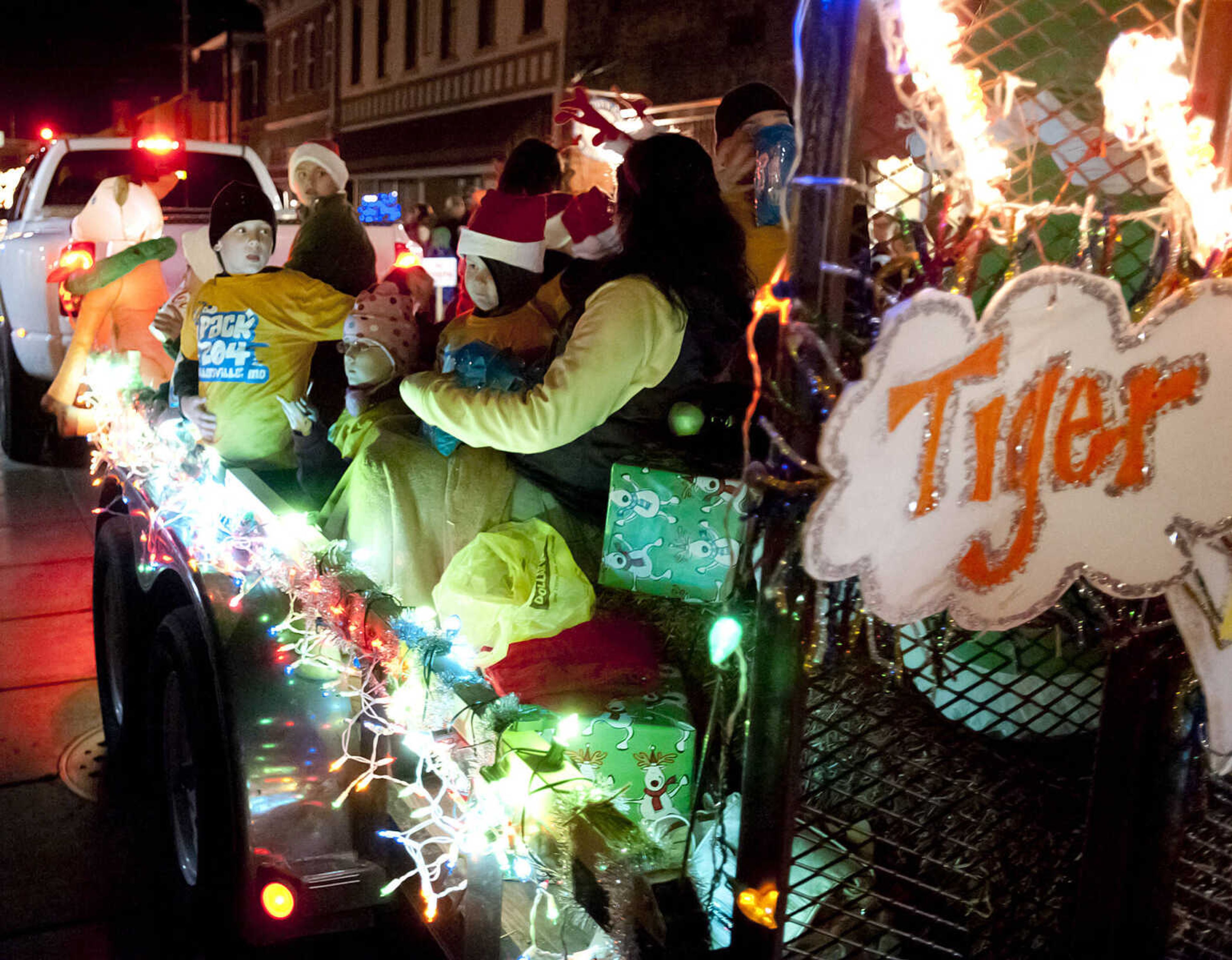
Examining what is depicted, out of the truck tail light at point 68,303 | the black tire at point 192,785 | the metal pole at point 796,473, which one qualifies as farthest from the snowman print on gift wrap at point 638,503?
the truck tail light at point 68,303

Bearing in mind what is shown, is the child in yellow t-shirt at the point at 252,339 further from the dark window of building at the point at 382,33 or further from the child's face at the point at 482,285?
the dark window of building at the point at 382,33

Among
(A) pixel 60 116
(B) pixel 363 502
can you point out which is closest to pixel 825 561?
(B) pixel 363 502

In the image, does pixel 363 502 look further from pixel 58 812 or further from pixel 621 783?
pixel 58 812

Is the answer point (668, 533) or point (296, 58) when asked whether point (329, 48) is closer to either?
point (296, 58)

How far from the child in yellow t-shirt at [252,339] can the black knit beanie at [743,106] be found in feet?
4.87

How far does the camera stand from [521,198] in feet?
10.5

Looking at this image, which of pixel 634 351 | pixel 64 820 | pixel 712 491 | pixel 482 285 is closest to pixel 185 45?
pixel 64 820

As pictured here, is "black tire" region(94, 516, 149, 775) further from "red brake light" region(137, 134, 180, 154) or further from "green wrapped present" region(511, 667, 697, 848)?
"red brake light" region(137, 134, 180, 154)

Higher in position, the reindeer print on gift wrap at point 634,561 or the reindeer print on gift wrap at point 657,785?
the reindeer print on gift wrap at point 634,561

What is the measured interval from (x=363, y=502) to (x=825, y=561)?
1.65m

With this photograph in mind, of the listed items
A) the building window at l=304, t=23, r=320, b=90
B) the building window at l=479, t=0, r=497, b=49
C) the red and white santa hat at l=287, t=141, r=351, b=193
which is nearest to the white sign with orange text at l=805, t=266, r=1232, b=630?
the red and white santa hat at l=287, t=141, r=351, b=193

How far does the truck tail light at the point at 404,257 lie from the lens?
407 cm

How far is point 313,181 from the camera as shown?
181 inches

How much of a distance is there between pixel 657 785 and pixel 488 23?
21.1 metres
